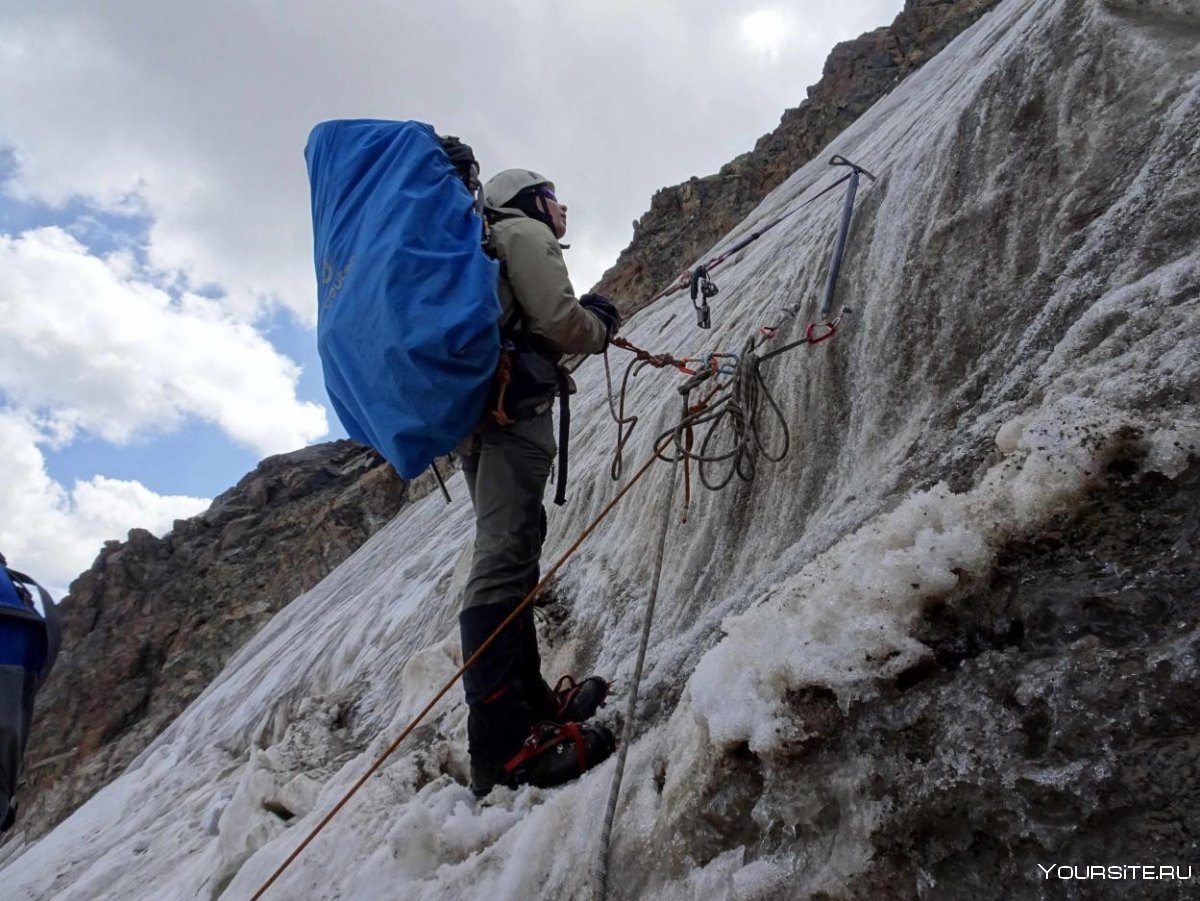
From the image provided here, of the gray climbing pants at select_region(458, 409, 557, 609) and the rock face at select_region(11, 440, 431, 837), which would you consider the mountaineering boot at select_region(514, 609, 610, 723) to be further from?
the rock face at select_region(11, 440, 431, 837)

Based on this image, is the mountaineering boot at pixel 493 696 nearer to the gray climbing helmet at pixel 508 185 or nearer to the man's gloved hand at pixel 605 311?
the man's gloved hand at pixel 605 311

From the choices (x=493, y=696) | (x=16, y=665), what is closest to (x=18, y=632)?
(x=16, y=665)

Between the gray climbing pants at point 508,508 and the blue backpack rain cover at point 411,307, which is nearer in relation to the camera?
the blue backpack rain cover at point 411,307

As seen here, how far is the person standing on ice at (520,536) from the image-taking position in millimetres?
2691

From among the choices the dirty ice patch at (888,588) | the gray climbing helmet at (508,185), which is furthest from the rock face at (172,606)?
the dirty ice patch at (888,588)

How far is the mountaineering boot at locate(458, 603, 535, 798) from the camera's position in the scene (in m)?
2.69

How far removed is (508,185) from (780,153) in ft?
67.9

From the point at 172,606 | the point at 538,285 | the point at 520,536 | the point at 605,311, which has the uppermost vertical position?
the point at 172,606

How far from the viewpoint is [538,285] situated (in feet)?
9.25

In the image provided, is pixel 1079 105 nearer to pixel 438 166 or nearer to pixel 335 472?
pixel 438 166

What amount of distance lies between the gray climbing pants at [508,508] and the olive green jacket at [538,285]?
335 millimetres

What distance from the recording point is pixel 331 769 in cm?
480

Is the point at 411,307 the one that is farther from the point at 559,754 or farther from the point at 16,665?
the point at 16,665

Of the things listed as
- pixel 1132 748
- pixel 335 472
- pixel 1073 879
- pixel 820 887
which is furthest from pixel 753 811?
pixel 335 472
